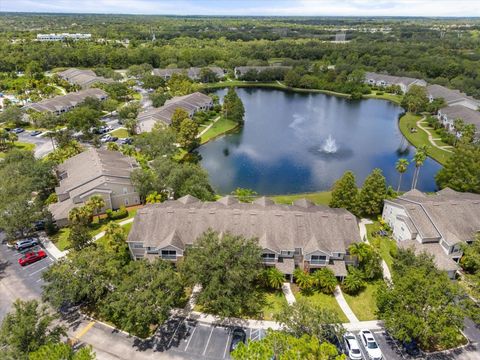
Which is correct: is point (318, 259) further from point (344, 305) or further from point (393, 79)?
point (393, 79)

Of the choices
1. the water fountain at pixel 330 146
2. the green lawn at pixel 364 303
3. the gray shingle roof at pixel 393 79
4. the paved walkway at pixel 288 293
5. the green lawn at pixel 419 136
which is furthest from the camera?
the gray shingle roof at pixel 393 79

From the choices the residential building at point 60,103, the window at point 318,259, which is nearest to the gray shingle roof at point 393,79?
the residential building at point 60,103

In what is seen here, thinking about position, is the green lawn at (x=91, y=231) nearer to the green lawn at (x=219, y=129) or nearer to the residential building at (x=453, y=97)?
the green lawn at (x=219, y=129)

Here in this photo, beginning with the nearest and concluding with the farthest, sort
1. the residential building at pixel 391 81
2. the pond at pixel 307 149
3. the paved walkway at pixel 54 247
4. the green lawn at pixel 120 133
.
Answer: the paved walkway at pixel 54 247 → the pond at pixel 307 149 → the green lawn at pixel 120 133 → the residential building at pixel 391 81

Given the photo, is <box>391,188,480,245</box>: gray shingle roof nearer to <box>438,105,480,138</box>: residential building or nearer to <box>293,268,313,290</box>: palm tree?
<box>293,268,313,290</box>: palm tree

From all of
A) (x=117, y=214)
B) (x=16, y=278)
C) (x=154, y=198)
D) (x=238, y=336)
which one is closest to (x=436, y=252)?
(x=238, y=336)

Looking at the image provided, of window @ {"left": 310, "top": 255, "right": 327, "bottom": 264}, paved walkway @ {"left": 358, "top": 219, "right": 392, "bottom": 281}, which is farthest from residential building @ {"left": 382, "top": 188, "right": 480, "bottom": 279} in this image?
window @ {"left": 310, "top": 255, "right": 327, "bottom": 264}
